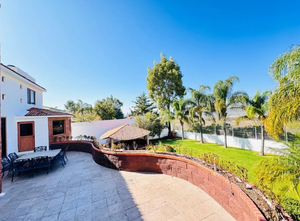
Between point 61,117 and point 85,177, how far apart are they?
335 inches

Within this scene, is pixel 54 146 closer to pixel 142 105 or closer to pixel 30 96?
pixel 30 96

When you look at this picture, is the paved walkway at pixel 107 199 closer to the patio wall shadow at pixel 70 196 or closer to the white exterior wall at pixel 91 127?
the patio wall shadow at pixel 70 196

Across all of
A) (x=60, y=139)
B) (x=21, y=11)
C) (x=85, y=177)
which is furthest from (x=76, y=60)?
(x=85, y=177)

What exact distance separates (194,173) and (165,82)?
19.1 metres

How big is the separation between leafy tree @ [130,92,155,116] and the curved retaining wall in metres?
25.0

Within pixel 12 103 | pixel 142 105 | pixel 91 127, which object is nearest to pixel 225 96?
pixel 91 127

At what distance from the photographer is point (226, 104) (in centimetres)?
1219

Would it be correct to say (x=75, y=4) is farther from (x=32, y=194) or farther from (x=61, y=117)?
(x=32, y=194)

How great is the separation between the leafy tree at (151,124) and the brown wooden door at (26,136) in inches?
443

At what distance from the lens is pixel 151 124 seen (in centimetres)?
1825

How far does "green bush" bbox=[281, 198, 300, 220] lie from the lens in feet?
7.93

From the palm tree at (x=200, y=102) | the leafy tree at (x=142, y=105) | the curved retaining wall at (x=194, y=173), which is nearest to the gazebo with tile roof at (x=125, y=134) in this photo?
the curved retaining wall at (x=194, y=173)

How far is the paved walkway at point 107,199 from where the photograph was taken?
353cm

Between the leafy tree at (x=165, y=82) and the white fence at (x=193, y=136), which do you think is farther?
the leafy tree at (x=165, y=82)
